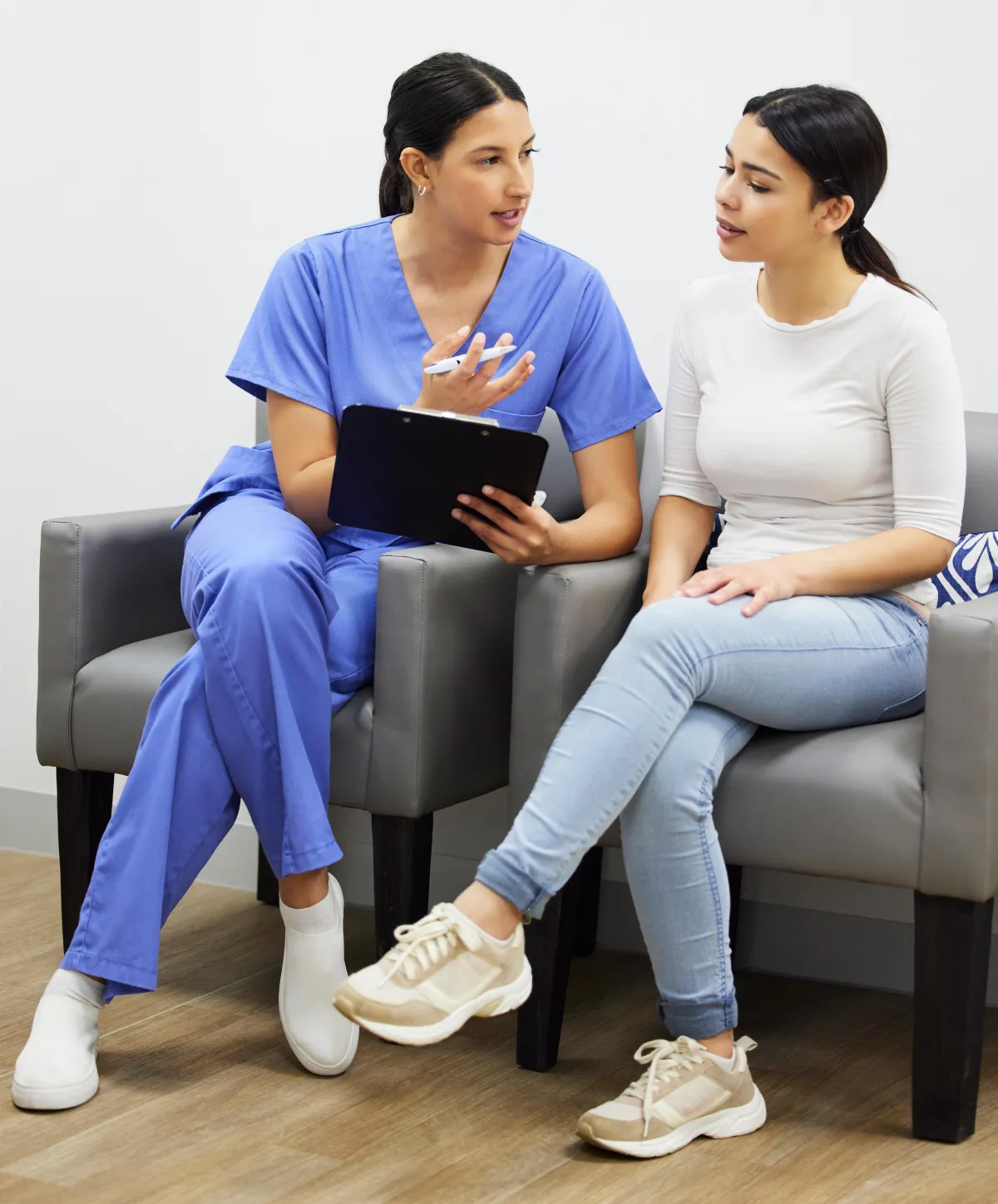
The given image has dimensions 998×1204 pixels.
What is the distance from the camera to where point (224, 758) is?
1.72 metres

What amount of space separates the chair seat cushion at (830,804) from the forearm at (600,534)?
306mm

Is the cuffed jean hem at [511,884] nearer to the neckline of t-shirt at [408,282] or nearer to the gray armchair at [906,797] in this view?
the gray armchair at [906,797]

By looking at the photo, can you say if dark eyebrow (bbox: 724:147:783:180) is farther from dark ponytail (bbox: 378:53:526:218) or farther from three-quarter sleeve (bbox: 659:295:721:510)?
dark ponytail (bbox: 378:53:526:218)

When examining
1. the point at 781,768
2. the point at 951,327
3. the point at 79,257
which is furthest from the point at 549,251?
the point at 79,257

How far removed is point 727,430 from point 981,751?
0.48 m

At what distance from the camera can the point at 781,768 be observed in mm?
1613

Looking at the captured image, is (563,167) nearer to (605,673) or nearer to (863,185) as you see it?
(863,185)

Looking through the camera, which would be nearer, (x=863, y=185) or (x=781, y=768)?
(x=781, y=768)

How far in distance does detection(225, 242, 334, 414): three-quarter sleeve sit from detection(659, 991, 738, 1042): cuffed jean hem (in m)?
0.85

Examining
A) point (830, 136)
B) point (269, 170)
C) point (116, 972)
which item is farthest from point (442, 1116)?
point (269, 170)

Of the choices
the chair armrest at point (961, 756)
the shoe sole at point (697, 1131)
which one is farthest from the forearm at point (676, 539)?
the shoe sole at point (697, 1131)

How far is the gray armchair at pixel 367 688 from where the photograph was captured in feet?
5.82

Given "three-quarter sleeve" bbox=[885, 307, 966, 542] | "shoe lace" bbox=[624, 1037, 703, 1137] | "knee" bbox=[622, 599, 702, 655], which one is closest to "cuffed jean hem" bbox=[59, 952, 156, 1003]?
"shoe lace" bbox=[624, 1037, 703, 1137]

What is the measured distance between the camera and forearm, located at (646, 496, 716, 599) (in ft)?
5.97
